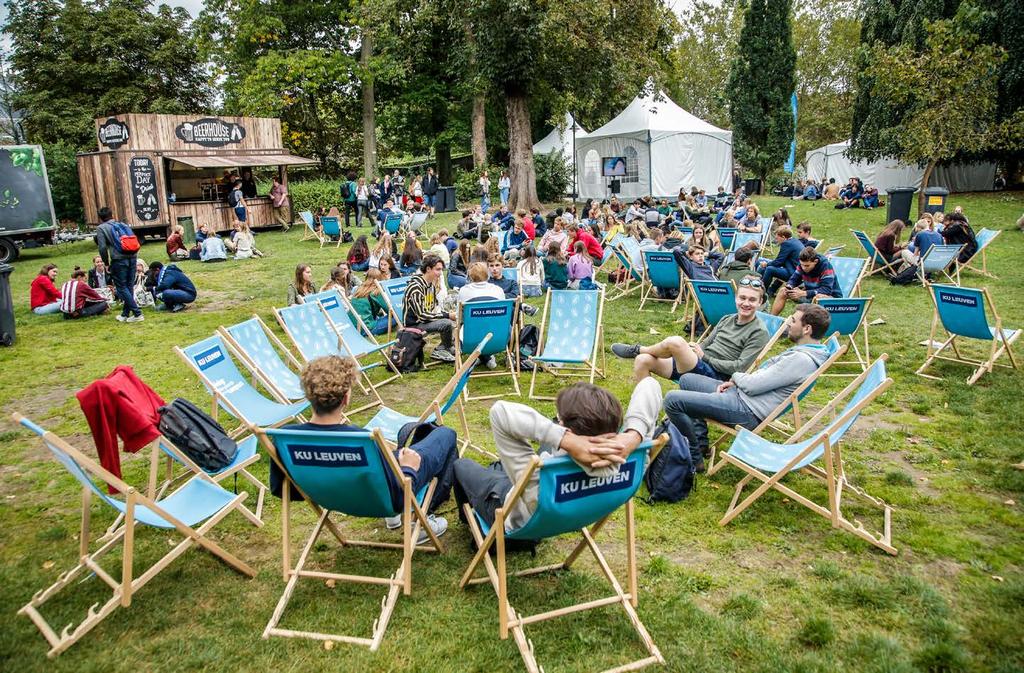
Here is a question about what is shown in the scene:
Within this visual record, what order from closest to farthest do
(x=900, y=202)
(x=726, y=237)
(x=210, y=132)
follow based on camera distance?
(x=726, y=237) < (x=900, y=202) < (x=210, y=132)

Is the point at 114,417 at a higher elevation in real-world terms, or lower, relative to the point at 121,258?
lower

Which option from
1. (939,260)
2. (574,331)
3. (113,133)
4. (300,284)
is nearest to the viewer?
(574,331)

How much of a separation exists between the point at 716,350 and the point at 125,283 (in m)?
9.04

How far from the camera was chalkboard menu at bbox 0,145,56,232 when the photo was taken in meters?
16.2

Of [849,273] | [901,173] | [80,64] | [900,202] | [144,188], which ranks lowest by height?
[849,273]

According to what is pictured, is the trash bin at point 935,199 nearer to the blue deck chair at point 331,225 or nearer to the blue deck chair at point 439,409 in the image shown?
the blue deck chair at point 331,225

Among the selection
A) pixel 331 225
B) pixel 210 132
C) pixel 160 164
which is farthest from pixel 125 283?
pixel 210 132

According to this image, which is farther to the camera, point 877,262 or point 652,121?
point 652,121

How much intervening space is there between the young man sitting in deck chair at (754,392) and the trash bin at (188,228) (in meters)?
17.3

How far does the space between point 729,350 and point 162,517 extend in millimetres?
3907

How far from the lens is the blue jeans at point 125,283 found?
9984mm

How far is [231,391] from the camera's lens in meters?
5.05

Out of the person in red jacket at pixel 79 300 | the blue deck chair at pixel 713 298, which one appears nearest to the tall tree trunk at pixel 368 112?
the person in red jacket at pixel 79 300

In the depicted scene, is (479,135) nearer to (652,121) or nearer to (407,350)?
(652,121)
